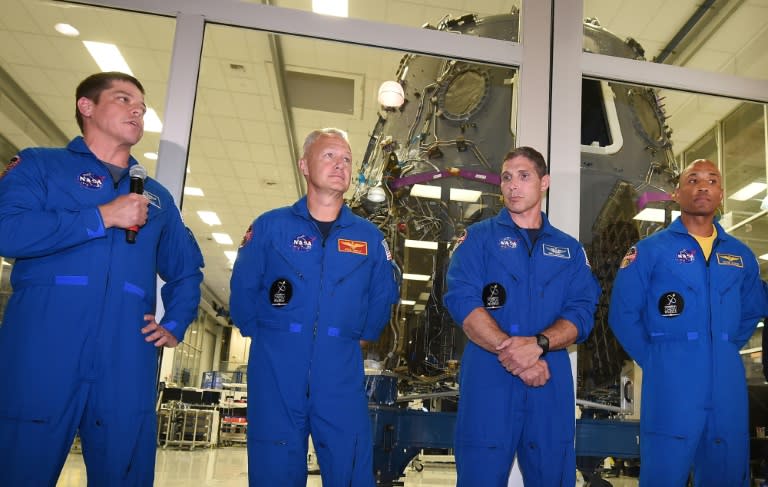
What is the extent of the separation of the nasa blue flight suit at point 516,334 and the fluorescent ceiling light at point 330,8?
46.6 inches

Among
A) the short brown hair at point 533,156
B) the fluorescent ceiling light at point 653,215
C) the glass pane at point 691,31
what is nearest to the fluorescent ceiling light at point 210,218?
the short brown hair at point 533,156

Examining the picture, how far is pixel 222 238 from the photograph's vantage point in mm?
3508

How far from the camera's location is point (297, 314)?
245 centimetres

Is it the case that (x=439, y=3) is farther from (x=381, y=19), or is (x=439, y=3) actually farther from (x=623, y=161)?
(x=623, y=161)

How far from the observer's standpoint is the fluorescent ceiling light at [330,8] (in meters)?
3.06

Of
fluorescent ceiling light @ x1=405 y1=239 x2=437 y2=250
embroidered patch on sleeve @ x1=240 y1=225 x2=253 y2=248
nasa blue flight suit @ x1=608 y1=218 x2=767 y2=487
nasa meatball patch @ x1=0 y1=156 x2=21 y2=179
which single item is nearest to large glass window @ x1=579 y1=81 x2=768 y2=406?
nasa blue flight suit @ x1=608 y1=218 x2=767 y2=487

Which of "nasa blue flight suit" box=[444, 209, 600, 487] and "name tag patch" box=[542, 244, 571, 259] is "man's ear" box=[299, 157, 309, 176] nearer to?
"nasa blue flight suit" box=[444, 209, 600, 487]

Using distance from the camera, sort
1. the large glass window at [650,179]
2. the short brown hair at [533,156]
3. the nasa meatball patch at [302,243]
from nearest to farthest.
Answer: the nasa meatball patch at [302,243], the short brown hair at [533,156], the large glass window at [650,179]

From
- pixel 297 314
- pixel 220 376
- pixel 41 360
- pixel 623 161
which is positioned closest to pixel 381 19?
pixel 297 314

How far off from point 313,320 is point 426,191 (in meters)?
1.63

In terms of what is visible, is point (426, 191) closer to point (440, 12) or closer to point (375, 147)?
point (375, 147)

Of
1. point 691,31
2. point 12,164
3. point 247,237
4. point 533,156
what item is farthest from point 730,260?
point 12,164

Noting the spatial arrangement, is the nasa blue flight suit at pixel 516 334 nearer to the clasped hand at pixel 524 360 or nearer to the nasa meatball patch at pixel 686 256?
the clasped hand at pixel 524 360

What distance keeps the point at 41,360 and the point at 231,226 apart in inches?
49.9
